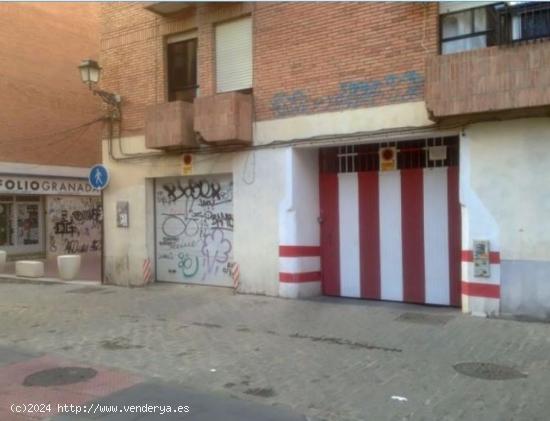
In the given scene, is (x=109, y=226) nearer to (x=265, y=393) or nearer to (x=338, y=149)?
(x=338, y=149)

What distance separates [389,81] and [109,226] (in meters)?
7.84

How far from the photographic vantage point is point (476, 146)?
31.1 feet

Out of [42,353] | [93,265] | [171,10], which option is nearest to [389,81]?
[171,10]

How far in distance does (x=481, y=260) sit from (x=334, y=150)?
3.93 meters

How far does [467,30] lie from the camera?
391 inches

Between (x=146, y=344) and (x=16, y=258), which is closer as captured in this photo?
(x=146, y=344)

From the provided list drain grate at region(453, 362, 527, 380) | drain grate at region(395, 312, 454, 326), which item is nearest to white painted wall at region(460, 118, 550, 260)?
drain grate at region(395, 312, 454, 326)

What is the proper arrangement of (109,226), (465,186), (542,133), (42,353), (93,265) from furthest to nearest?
1. (93,265)
2. (109,226)
3. (465,186)
4. (542,133)
5. (42,353)

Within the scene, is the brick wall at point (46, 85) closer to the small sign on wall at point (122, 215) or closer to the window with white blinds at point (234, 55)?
the small sign on wall at point (122, 215)

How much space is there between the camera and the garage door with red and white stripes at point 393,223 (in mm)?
10680

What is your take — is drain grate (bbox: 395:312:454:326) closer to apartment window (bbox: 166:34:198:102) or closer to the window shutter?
the window shutter

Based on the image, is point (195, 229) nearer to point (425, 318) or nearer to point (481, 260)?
point (425, 318)

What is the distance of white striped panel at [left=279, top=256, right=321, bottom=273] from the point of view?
11.5 metres

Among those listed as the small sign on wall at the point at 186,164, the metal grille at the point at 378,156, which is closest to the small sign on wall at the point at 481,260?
the metal grille at the point at 378,156
